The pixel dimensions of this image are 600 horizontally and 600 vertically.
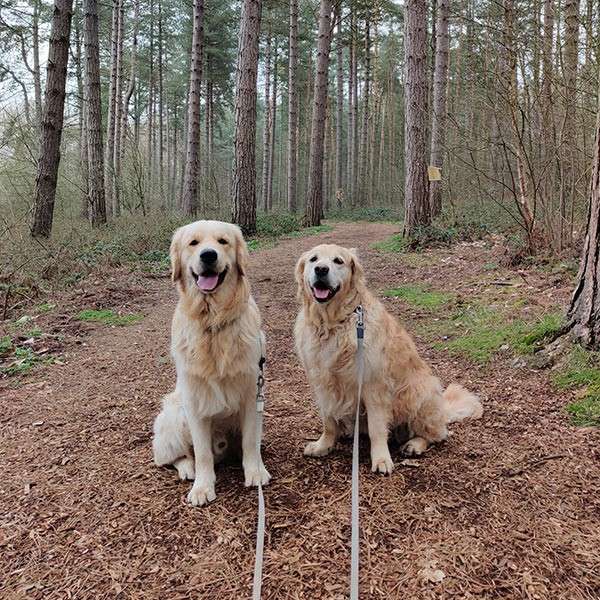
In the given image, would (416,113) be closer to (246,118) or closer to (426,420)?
(246,118)

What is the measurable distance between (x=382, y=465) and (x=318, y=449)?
17.7 inches

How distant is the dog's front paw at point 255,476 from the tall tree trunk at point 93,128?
35.6 ft

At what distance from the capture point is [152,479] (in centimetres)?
285

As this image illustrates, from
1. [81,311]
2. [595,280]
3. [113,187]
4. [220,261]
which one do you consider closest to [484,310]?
[595,280]

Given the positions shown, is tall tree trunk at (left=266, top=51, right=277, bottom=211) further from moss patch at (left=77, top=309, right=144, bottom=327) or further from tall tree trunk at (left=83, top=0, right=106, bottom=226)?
moss patch at (left=77, top=309, right=144, bottom=327)

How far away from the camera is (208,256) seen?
2.72 metres

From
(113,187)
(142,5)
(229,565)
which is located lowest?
(229,565)

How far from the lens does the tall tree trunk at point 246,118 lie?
39.0 feet

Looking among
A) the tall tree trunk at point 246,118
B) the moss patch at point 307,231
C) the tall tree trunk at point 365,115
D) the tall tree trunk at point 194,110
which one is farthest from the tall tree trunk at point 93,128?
the tall tree trunk at point 365,115

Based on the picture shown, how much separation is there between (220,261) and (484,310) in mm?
3919

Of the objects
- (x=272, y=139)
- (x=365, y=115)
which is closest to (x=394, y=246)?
(x=272, y=139)

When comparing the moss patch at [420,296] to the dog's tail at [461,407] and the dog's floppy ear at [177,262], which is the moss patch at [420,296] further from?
the dog's floppy ear at [177,262]

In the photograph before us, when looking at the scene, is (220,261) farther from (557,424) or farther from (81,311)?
(81,311)

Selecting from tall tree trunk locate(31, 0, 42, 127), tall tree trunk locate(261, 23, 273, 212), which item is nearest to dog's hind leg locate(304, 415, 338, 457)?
tall tree trunk locate(31, 0, 42, 127)
